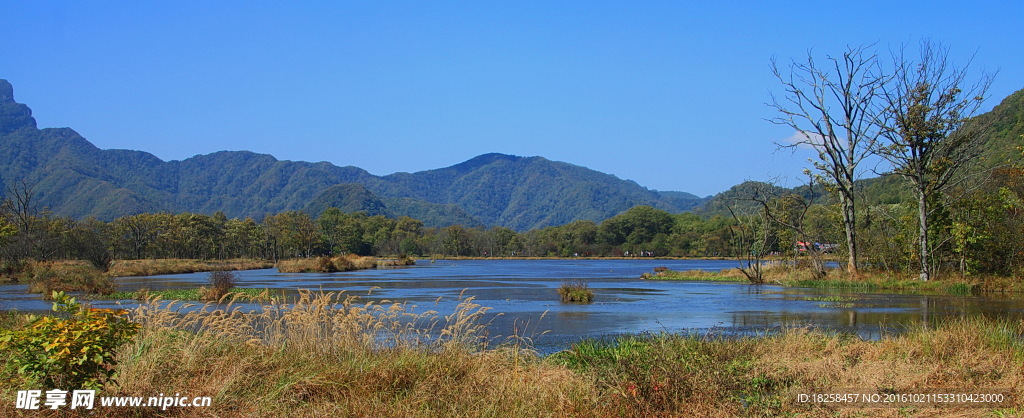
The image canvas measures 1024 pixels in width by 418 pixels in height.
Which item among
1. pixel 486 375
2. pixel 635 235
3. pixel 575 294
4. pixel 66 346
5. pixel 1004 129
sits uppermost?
pixel 1004 129

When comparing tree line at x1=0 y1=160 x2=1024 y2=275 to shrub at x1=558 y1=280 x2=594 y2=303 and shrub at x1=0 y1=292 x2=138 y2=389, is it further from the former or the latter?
shrub at x1=0 y1=292 x2=138 y2=389

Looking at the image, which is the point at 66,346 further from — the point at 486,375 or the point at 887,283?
the point at 887,283

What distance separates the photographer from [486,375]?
8445 mm

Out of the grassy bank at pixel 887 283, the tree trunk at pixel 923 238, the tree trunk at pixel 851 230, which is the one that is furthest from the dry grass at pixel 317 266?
the tree trunk at pixel 923 238

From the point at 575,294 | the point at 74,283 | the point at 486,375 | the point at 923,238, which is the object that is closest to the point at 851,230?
the point at 923,238

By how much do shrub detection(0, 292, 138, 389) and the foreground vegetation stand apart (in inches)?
5.4

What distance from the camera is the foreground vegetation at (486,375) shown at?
24.0ft

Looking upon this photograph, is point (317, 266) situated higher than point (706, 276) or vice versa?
point (706, 276)

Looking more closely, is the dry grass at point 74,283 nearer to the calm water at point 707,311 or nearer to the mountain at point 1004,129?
the calm water at point 707,311

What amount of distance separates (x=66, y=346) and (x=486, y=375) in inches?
168

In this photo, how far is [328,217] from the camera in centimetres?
16688

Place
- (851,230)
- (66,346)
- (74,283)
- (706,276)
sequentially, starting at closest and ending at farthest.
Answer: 1. (66,346)
2. (74,283)
3. (851,230)
4. (706,276)

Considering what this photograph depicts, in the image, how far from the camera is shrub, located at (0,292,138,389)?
6340mm

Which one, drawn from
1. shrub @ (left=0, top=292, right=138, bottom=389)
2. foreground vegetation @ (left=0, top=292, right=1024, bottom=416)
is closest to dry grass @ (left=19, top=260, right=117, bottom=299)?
foreground vegetation @ (left=0, top=292, right=1024, bottom=416)
